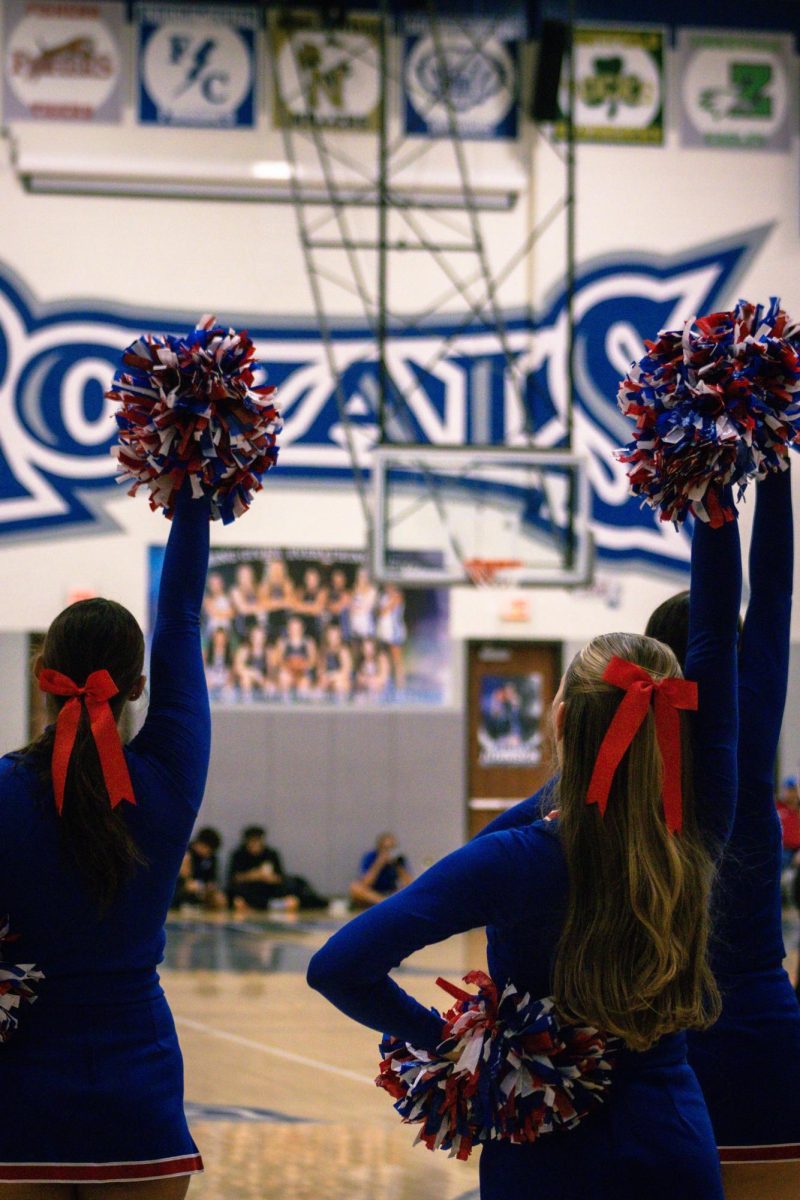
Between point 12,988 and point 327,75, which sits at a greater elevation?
point 327,75

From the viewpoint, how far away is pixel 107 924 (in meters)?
1.89

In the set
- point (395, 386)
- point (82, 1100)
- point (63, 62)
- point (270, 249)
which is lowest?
point (82, 1100)

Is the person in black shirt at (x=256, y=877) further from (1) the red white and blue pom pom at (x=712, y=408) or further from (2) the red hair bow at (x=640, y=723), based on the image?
(2) the red hair bow at (x=640, y=723)

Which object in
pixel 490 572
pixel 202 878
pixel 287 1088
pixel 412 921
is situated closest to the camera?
pixel 412 921

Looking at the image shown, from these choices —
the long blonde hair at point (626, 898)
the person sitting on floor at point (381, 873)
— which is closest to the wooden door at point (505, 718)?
the person sitting on floor at point (381, 873)

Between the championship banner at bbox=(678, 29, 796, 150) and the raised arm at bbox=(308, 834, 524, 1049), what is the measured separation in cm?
1264

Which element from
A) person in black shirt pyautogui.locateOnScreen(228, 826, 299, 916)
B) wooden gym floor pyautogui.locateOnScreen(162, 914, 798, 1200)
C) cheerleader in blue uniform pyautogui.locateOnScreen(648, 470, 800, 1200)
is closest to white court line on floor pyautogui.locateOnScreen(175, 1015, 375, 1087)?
wooden gym floor pyautogui.locateOnScreen(162, 914, 798, 1200)

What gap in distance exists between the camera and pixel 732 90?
13.4 m

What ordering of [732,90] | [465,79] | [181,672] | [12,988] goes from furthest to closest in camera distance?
1. [732,90]
2. [465,79]
3. [181,672]
4. [12,988]

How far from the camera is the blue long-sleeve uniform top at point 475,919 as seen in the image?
166cm

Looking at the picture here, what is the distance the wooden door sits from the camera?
13438mm

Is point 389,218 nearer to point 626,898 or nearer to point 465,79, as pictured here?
point 465,79

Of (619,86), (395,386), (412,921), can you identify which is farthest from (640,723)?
(619,86)

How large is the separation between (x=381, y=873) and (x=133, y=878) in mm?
11088
